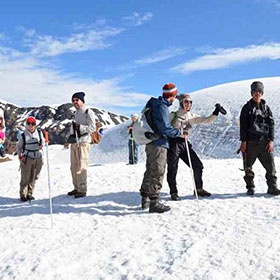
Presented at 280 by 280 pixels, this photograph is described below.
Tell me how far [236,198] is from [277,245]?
100 inches

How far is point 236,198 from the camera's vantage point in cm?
630

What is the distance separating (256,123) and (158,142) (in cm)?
223

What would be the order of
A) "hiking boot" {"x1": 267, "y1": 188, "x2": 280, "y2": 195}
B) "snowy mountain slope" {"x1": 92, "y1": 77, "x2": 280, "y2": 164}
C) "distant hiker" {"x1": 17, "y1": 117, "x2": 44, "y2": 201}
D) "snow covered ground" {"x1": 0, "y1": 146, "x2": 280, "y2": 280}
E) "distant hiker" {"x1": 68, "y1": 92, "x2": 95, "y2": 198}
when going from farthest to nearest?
"snowy mountain slope" {"x1": 92, "y1": 77, "x2": 280, "y2": 164} → "distant hiker" {"x1": 17, "y1": 117, "x2": 44, "y2": 201} → "distant hiker" {"x1": 68, "y1": 92, "x2": 95, "y2": 198} → "hiking boot" {"x1": 267, "y1": 188, "x2": 280, "y2": 195} → "snow covered ground" {"x1": 0, "y1": 146, "x2": 280, "y2": 280}

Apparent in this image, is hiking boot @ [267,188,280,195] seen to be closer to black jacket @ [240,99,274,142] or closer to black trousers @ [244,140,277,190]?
black trousers @ [244,140,277,190]

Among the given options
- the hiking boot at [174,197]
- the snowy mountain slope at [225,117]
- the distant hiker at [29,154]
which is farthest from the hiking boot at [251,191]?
the snowy mountain slope at [225,117]

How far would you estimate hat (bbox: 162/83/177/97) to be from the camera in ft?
18.5

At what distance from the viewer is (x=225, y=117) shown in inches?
1049

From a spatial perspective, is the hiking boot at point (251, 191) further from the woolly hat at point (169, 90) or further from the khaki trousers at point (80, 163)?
the khaki trousers at point (80, 163)

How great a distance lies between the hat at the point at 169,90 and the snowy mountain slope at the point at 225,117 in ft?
55.8

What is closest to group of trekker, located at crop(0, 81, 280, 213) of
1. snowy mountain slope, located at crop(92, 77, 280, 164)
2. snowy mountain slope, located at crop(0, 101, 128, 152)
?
snowy mountain slope, located at crop(92, 77, 280, 164)

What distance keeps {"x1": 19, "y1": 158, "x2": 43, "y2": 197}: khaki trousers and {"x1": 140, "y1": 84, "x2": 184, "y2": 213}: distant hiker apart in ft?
12.6

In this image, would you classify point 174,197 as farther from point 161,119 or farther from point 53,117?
point 53,117

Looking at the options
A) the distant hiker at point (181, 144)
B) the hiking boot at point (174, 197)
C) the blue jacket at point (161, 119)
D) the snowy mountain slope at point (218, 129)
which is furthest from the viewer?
the snowy mountain slope at point (218, 129)

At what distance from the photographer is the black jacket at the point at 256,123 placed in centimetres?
623
